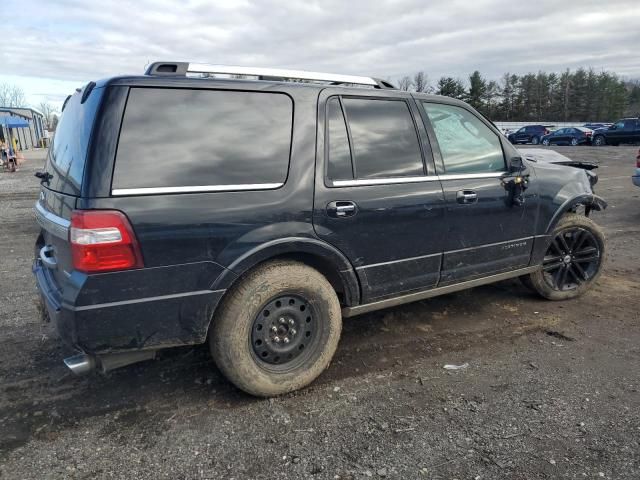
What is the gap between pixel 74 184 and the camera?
2.51m

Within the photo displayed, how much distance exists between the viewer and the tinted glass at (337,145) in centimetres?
305

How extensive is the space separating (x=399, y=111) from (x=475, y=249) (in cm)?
125

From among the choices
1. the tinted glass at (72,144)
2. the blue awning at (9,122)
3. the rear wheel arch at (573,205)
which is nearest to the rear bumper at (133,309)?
the tinted glass at (72,144)

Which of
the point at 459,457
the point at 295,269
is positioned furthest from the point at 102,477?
the point at 459,457

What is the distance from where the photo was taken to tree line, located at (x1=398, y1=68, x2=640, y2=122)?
66.3 m

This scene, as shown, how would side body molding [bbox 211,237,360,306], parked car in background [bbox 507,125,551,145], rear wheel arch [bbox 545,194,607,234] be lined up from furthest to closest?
parked car in background [bbox 507,125,551,145], rear wheel arch [bbox 545,194,607,234], side body molding [bbox 211,237,360,306]

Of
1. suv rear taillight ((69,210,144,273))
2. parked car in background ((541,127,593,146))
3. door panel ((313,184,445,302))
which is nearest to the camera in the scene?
suv rear taillight ((69,210,144,273))

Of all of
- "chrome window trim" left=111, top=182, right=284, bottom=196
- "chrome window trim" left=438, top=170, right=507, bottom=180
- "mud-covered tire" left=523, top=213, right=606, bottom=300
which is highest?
"chrome window trim" left=111, top=182, right=284, bottom=196

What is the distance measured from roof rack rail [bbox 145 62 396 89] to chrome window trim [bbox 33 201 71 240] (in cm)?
98

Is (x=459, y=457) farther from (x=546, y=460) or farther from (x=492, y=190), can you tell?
(x=492, y=190)

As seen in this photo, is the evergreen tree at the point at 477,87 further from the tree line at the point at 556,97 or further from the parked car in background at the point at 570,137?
the parked car in background at the point at 570,137

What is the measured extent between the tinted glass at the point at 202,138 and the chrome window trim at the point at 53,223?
40 centimetres

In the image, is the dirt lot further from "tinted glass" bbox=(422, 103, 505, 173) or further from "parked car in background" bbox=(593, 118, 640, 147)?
"parked car in background" bbox=(593, 118, 640, 147)

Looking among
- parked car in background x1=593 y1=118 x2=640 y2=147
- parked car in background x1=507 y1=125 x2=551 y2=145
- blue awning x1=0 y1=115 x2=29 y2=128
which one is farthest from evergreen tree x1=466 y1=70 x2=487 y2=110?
blue awning x1=0 y1=115 x2=29 y2=128
